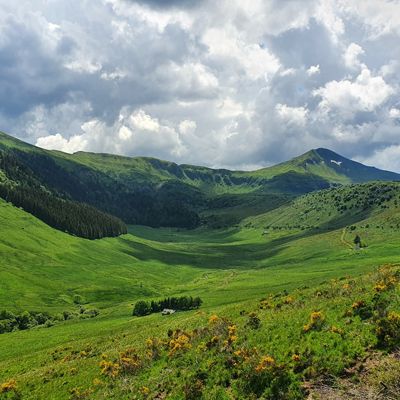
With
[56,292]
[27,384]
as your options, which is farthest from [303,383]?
[56,292]

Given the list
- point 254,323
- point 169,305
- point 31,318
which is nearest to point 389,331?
point 254,323

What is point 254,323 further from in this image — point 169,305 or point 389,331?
point 169,305

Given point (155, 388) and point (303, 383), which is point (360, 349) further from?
point (155, 388)

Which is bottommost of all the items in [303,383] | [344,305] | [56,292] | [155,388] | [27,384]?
[56,292]

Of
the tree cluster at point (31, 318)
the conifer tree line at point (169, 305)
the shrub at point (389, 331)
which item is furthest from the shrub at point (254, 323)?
the tree cluster at point (31, 318)

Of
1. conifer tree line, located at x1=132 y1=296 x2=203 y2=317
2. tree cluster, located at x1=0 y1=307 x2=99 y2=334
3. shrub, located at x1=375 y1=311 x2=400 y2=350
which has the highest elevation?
shrub, located at x1=375 y1=311 x2=400 y2=350

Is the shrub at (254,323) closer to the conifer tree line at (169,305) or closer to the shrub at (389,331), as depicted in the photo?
the shrub at (389,331)

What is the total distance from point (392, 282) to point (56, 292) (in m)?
178

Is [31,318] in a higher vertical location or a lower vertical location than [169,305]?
lower

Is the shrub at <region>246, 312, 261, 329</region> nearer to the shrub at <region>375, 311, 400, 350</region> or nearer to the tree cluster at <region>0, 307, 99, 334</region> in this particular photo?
the shrub at <region>375, 311, 400, 350</region>

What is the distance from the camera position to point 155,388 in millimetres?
30828

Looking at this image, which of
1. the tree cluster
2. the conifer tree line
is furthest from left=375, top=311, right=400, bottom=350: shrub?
the tree cluster

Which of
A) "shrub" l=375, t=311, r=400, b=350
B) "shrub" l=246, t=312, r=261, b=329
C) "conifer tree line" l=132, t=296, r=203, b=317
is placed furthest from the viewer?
"conifer tree line" l=132, t=296, r=203, b=317

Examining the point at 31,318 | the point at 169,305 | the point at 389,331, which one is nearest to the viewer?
the point at 389,331
